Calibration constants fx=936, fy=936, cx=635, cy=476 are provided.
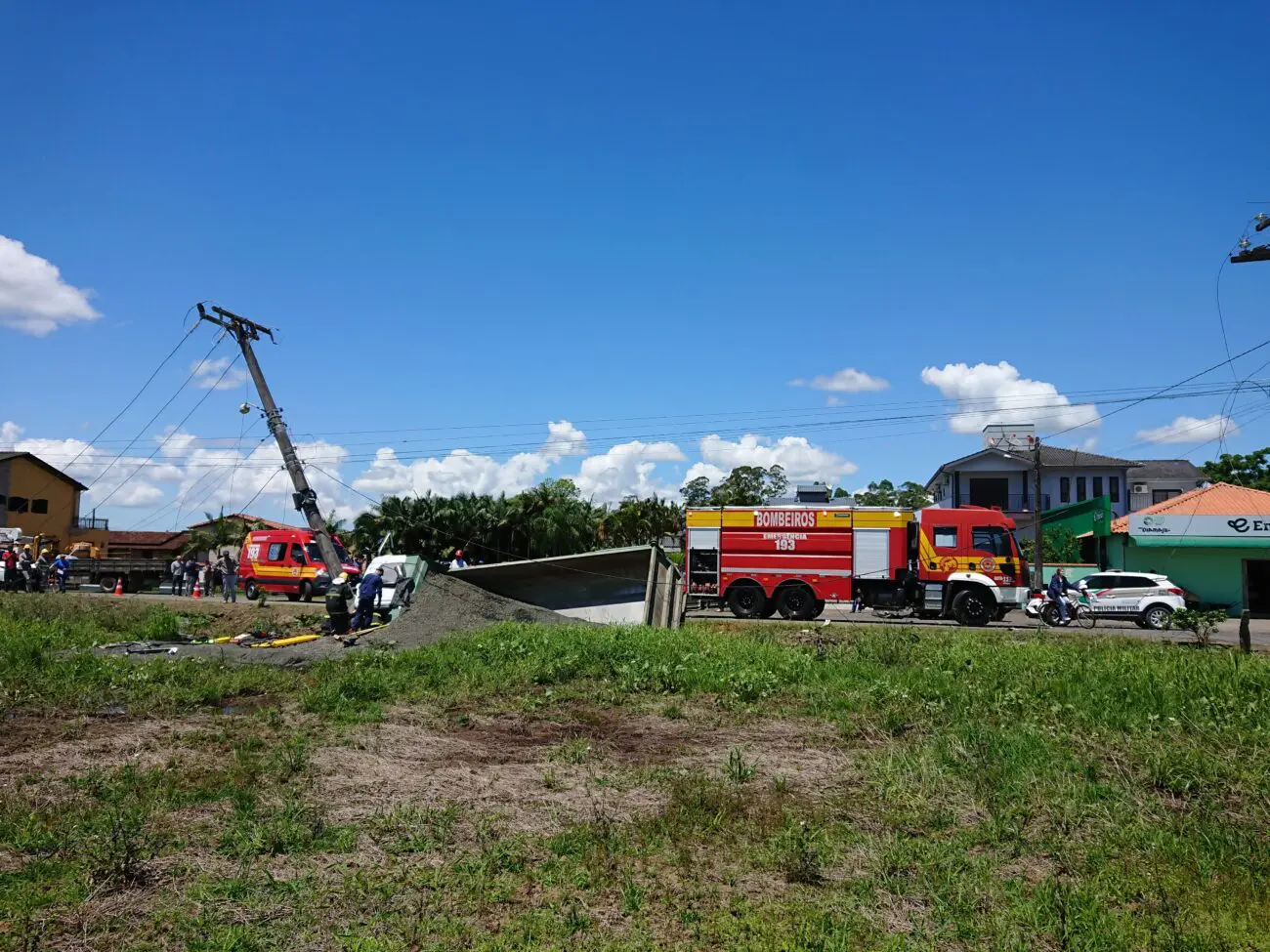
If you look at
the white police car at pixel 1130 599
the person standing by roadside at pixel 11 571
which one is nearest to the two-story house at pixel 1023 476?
the white police car at pixel 1130 599

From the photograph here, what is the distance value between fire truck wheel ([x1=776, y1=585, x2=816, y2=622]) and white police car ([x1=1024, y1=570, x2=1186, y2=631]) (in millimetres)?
6461

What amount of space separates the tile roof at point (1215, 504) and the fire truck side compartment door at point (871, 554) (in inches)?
630

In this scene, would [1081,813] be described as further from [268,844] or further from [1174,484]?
[1174,484]

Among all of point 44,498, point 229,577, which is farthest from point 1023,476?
point 44,498

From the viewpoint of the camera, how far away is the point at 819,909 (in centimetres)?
529

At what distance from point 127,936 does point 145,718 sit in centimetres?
619

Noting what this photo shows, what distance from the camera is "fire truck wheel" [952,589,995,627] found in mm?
24078

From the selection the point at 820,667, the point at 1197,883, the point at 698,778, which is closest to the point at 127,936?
the point at 698,778

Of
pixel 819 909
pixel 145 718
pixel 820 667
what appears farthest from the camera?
pixel 820 667

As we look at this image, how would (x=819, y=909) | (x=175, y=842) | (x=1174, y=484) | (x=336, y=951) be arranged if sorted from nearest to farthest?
(x=336, y=951), (x=819, y=909), (x=175, y=842), (x=1174, y=484)

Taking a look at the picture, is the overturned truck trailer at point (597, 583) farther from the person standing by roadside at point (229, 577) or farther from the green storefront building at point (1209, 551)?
the green storefront building at point (1209, 551)

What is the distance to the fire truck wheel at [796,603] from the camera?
25.0 metres

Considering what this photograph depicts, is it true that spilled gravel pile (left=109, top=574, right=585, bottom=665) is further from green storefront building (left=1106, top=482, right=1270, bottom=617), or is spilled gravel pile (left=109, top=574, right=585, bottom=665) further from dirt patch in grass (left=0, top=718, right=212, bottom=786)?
green storefront building (left=1106, top=482, right=1270, bottom=617)

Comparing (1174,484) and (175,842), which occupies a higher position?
(1174,484)
